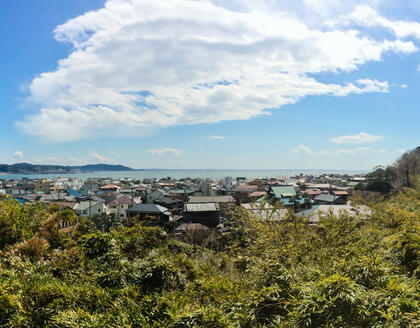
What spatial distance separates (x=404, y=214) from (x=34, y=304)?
755 cm

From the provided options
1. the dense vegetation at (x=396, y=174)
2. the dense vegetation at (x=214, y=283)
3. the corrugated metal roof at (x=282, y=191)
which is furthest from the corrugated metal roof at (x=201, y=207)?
the dense vegetation at (x=396, y=174)

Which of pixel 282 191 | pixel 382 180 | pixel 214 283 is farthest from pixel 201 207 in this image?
pixel 382 180

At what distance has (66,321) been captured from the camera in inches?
86.8

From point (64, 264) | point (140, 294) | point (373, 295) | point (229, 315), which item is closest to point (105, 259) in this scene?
point (64, 264)

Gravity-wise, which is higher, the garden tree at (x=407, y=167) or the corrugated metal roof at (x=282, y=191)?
the garden tree at (x=407, y=167)

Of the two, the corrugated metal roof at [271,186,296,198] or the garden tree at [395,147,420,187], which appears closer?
the garden tree at [395,147,420,187]

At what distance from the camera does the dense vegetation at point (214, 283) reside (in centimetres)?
212

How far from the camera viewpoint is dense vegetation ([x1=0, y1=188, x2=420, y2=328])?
6.95 ft

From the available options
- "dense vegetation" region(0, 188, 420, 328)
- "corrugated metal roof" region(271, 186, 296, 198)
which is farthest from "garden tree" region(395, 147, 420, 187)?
"dense vegetation" region(0, 188, 420, 328)

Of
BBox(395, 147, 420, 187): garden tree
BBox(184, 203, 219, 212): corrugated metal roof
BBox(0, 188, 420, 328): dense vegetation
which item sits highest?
BBox(395, 147, 420, 187): garden tree

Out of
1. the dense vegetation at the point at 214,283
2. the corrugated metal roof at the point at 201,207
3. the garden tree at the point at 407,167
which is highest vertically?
the garden tree at the point at 407,167

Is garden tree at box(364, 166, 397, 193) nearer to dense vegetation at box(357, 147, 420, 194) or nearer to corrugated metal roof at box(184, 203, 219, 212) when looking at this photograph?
dense vegetation at box(357, 147, 420, 194)

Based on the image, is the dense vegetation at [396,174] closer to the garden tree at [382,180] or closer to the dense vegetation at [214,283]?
the garden tree at [382,180]

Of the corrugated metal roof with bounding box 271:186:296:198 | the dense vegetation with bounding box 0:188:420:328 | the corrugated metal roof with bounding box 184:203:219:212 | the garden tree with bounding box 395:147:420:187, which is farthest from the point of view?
the corrugated metal roof with bounding box 271:186:296:198
